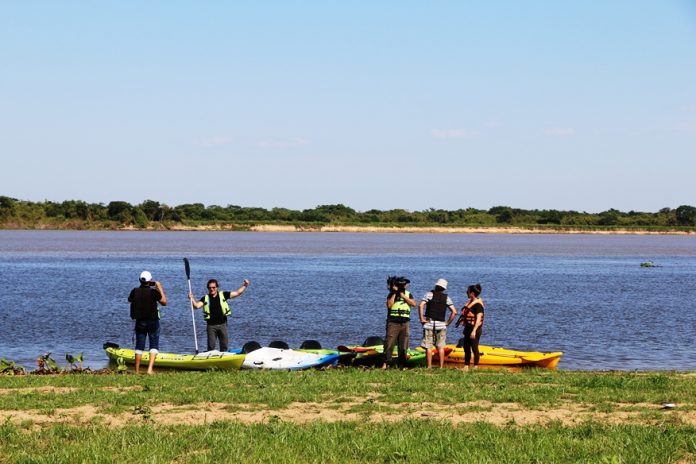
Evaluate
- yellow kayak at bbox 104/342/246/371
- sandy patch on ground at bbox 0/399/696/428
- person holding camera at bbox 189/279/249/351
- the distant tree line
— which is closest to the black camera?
person holding camera at bbox 189/279/249/351

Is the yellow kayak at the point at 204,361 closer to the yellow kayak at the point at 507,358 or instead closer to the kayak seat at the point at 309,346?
the kayak seat at the point at 309,346

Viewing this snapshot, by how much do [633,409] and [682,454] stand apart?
300 cm

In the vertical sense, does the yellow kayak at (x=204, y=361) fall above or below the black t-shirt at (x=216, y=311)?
below

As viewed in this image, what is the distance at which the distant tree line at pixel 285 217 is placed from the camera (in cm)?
17175

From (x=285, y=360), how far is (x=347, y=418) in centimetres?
796

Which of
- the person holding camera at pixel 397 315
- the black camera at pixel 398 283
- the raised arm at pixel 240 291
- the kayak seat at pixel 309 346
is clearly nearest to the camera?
the black camera at pixel 398 283

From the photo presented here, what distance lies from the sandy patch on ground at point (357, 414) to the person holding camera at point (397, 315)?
18.2ft

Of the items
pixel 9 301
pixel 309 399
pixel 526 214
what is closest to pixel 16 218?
pixel 526 214

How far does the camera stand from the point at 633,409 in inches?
531

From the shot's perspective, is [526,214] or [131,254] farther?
[526,214]

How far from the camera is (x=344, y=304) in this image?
42438mm

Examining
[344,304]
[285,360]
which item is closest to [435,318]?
[285,360]

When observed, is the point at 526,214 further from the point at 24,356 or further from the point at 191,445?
the point at 191,445

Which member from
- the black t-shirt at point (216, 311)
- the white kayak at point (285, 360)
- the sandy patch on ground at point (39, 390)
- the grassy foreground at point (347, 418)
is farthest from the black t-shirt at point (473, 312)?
the sandy patch on ground at point (39, 390)
